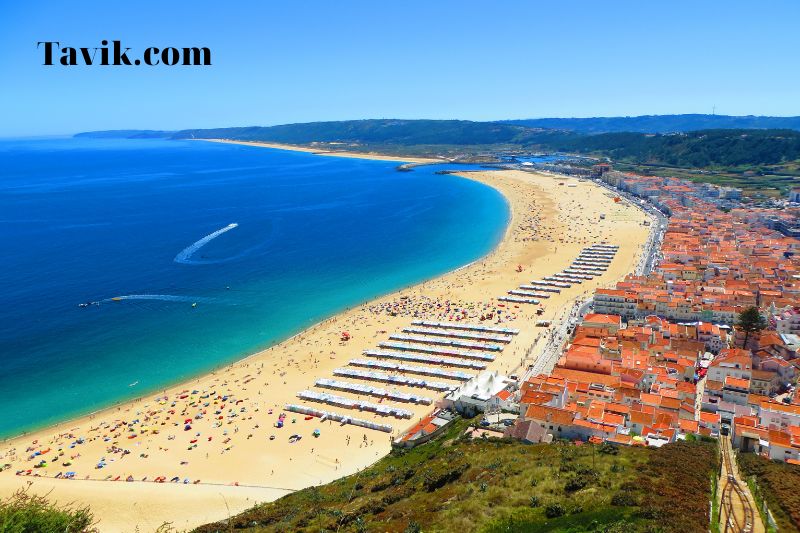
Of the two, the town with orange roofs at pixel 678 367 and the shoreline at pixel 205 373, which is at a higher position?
the town with orange roofs at pixel 678 367

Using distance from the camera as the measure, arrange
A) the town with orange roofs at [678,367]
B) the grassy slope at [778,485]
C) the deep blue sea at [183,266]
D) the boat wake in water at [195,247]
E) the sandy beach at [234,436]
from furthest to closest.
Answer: the boat wake in water at [195,247] → the deep blue sea at [183,266] → the town with orange roofs at [678,367] → the sandy beach at [234,436] → the grassy slope at [778,485]

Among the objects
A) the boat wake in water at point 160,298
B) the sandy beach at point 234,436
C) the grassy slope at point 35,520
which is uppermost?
the grassy slope at point 35,520

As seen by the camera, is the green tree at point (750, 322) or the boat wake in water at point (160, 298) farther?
the boat wake in water at point (160, 298)

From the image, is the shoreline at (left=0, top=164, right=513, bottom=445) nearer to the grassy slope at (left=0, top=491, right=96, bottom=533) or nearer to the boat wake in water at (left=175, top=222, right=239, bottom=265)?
the grassy slope at (left=0, top=491, right=96, bottom=533)

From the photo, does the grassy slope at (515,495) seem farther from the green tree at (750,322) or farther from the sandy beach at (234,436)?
the green tree at (750,322)

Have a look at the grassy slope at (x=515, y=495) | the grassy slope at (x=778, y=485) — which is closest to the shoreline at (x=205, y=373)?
the grassy slope at (x=515, y=495)

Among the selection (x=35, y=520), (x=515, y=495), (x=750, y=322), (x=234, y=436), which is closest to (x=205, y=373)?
(x=234, y=436)

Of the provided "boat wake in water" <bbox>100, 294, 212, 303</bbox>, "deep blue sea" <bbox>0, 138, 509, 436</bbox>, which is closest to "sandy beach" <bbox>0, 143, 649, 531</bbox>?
"deep blue sea" <bbox>0, 138, 509, 436</bbox>

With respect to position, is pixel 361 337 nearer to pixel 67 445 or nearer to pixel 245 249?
pixel 67 445

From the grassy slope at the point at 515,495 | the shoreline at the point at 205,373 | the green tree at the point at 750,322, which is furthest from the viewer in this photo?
the green tree at the point at 750,322
